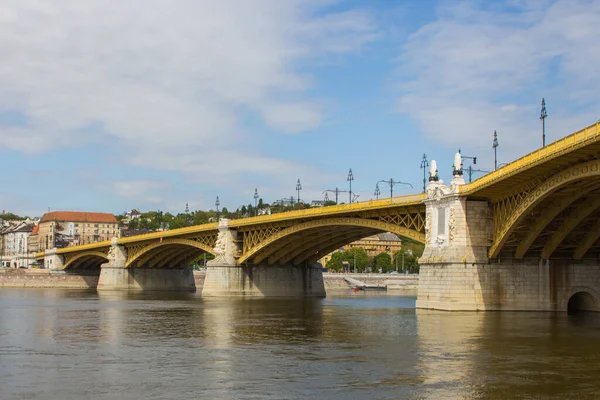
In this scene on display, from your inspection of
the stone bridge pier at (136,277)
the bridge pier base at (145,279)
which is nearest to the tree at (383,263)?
the bridge pier base at (145,279)

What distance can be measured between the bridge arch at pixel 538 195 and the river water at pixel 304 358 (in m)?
5.18

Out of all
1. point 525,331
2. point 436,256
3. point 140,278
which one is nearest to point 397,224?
point 436,256

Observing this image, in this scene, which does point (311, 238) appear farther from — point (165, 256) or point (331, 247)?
point (165, 256)

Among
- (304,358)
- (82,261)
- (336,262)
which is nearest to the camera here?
(304,358)

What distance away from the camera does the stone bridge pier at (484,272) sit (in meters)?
57.5

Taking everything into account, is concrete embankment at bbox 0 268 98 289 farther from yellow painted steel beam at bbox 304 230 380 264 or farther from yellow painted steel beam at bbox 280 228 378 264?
yellow painted steel beam at bbox 280 228 378 264

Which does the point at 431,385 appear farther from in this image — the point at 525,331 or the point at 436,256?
the point at 436,256

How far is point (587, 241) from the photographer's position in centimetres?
5653

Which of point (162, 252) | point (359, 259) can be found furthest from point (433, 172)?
point (359, 259)

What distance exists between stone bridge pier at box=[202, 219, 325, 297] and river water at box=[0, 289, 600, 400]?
3787 cm

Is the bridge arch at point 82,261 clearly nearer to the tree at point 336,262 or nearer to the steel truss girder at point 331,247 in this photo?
the tree at point 336,262

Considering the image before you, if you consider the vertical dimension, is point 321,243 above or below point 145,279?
above

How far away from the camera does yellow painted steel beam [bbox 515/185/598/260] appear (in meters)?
49.7

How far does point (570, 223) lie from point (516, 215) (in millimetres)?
4082
